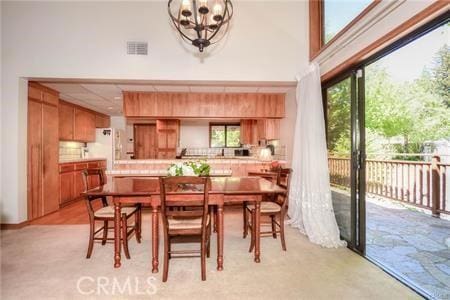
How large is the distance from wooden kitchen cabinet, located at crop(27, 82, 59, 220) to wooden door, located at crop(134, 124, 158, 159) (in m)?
4.41

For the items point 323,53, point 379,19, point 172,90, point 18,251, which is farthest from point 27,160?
point 379,19

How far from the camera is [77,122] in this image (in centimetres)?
589

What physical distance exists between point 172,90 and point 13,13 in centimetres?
250

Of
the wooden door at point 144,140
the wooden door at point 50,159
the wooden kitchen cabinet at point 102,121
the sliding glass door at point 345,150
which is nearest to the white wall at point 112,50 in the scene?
the wooden door at point 50,159

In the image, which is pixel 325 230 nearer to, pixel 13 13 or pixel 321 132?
pixel 321 132

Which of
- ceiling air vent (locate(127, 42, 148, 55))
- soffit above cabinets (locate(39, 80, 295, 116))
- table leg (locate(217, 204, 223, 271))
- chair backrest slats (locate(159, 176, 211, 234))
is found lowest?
table leg (locate(217, 204, 223, 271))

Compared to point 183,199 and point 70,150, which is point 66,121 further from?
point 183,199

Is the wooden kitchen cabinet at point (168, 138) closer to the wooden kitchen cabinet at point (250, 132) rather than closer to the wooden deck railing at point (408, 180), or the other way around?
the wooden kitchen cabinet at point (250, 132)

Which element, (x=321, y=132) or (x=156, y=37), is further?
(x=156, y=37)

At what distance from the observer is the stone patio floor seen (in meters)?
2.22

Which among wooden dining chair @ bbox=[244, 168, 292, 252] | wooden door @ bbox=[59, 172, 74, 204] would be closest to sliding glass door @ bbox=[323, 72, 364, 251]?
wooden dining chair @ bbox=[244, 168, 292, 252]

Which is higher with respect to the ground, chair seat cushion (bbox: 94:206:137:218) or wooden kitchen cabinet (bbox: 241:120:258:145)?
wooden kitchen cabinet (bbox: 241:120:258:145)

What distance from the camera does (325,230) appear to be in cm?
300
